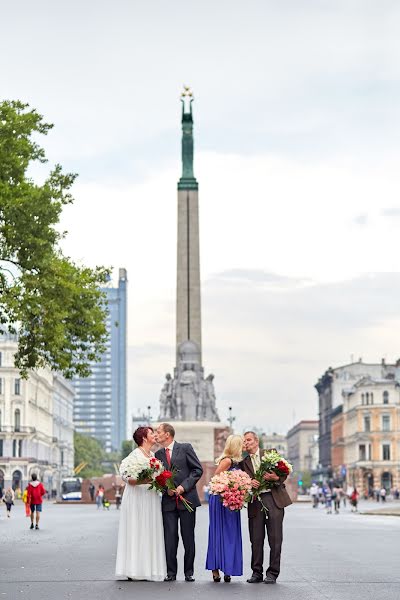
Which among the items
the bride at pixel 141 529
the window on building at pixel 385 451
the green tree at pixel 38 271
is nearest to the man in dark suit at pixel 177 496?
the bride at pixel 141 529

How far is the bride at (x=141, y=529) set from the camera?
1691 centimetres

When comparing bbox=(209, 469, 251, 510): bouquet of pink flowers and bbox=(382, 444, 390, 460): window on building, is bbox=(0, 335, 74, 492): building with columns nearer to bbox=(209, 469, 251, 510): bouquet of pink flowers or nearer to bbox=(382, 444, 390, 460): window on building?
bbox=(382, 444, 390, 460): window on building

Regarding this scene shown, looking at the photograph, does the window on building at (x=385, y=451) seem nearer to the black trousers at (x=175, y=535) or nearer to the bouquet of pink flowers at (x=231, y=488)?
the black trousers at (x=175, y=535)

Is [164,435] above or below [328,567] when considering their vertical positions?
above

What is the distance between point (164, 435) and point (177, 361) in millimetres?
70176

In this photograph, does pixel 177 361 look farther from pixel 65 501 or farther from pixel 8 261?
pixel 8 261

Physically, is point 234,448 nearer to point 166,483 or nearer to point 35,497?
point 166,483

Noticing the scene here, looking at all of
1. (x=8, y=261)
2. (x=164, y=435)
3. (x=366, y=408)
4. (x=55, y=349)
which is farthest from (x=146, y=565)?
(x=366, y=408)

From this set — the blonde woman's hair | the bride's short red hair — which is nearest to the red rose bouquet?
the blonde woman's hair

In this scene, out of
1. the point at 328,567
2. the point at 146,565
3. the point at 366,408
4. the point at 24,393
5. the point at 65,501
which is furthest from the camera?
the point at 366,408

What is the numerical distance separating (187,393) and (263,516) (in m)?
69.2

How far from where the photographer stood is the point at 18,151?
3538cm

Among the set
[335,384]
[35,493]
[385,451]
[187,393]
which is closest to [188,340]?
[187,393]

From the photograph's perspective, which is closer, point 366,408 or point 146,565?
point 146,565
